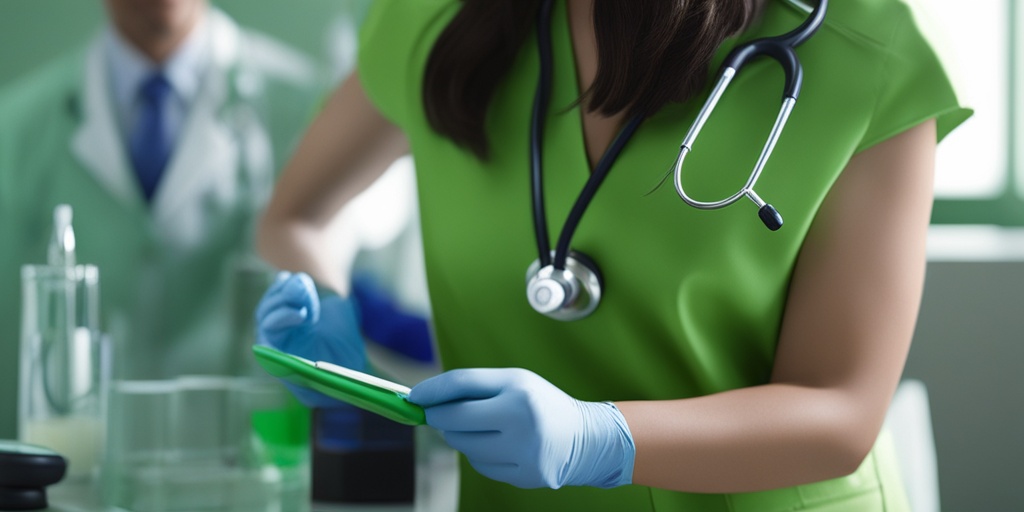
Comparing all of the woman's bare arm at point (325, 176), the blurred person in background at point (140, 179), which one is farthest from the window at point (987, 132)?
the blurred person in background at point (140, 179)

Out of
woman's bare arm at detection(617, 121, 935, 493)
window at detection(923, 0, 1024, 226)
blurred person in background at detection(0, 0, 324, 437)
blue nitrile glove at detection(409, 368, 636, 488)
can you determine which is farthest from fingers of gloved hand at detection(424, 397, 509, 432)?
window at detection(923, 0, 1024, 226)

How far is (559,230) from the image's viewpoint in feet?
2.62

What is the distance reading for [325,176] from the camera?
41.9 inches

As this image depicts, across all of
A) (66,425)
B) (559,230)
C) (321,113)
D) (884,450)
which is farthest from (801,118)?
(66,425)

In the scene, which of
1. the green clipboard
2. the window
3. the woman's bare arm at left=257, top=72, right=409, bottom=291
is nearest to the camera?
the green clipboard

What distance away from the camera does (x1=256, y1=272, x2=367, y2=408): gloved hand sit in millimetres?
846

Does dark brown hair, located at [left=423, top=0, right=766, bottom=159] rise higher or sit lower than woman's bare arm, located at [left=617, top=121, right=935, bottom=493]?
higher

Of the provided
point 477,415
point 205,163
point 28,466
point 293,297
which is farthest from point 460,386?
point 205,163

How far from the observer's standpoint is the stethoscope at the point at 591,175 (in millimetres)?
704

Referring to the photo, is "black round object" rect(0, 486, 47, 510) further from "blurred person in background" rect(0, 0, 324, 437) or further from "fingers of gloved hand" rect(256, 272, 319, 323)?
"blurred person in background" rect(0, 0, 324, 437)

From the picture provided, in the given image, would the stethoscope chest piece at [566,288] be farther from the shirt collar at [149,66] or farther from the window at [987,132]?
the window at [987,132]

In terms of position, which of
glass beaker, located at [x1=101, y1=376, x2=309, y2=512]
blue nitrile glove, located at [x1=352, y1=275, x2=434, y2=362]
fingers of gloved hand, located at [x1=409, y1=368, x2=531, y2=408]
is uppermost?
blue nitrile glove, located at [x1=352, y1=275, x2=434, y2=362]

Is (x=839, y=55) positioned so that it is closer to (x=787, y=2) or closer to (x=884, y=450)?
(x=787, y=2)

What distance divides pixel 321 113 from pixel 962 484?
3.49 feet
